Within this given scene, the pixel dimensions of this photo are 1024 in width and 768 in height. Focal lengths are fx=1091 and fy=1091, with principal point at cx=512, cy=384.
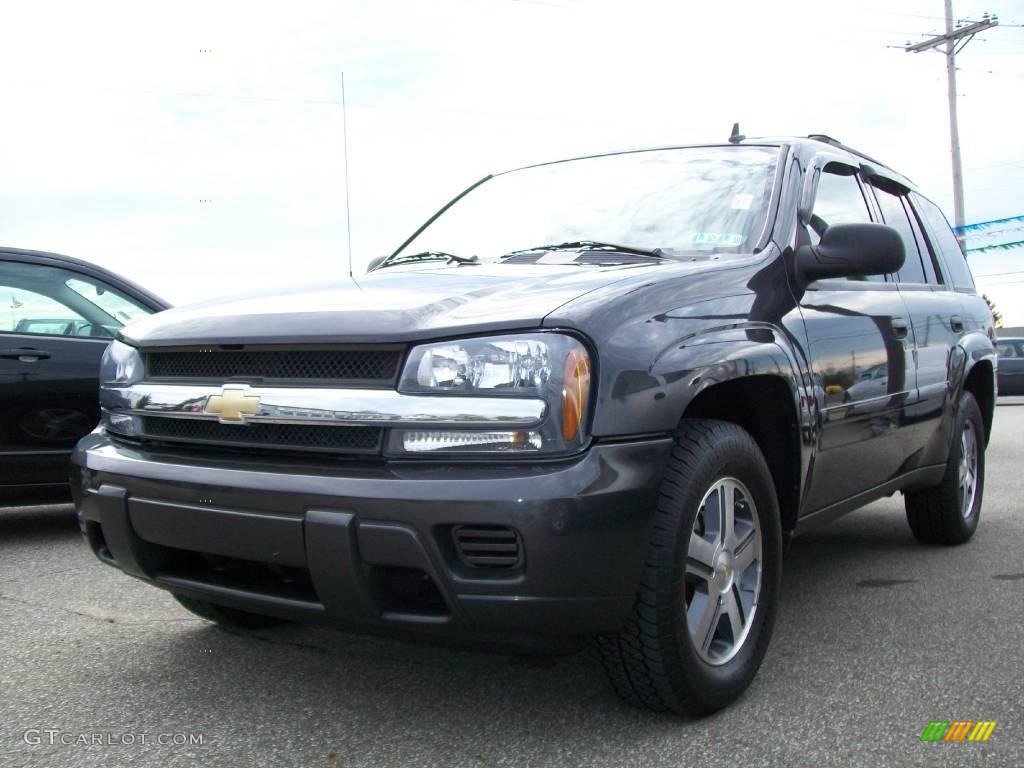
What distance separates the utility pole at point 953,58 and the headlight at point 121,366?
34.0 meters

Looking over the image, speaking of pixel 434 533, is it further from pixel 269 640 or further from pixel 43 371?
pixel 43 371

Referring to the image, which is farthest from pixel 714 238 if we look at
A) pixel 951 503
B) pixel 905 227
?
pixel 951 503

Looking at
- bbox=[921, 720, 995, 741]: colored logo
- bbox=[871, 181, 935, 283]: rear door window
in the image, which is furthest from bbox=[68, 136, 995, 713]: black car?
bbox=[871, 181, 935, 283]: rear door window

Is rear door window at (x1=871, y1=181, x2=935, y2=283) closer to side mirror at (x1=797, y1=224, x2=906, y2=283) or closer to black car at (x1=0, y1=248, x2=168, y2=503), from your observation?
side mirror at (x1=797, y1=224, x2=906, y2=283)

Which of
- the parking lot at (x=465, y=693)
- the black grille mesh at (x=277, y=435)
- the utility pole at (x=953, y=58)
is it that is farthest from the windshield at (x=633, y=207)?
the utility pole at (x=953, y=58)

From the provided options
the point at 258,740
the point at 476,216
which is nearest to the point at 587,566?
the point at 258,740

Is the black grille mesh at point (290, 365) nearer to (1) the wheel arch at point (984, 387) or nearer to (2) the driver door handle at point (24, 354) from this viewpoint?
(2) the driver door handle at point (24, 354)

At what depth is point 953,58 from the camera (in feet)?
117

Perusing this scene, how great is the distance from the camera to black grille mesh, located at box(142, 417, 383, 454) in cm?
252

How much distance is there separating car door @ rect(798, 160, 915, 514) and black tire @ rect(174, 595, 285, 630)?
5.95 ft

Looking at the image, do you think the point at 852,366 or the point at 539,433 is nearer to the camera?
the point at 539,433

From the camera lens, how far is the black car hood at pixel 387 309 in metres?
2.53

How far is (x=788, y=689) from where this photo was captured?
304cm

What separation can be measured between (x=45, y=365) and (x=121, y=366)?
255 cm
